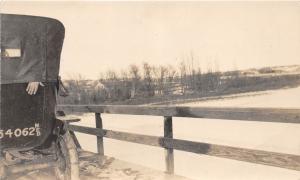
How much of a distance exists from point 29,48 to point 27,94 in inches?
18.8

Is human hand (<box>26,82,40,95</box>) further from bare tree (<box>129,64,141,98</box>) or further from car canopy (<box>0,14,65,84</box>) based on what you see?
bare tree (<box>129,64,141,98</box>)

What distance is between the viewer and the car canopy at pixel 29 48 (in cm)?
335

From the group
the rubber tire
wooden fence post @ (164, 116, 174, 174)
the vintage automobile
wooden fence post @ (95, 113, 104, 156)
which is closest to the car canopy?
the vintage automobile

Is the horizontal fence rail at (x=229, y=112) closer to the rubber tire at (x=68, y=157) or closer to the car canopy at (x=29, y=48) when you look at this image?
the rubber tire at (x=68, y=157)

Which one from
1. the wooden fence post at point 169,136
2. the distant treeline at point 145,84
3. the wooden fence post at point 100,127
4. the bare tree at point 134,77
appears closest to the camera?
the wooden fence post at point 169,136

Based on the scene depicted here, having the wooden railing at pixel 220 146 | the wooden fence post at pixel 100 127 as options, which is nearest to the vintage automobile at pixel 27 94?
the wooden railing at pixel 220 146

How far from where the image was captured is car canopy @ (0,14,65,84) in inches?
132

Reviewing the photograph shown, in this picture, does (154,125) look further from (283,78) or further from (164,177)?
(164,177)

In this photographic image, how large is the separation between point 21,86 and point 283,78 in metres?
17.5

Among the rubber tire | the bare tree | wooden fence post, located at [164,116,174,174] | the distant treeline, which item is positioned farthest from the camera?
the bare tree

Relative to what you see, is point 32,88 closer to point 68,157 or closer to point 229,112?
point 68,157

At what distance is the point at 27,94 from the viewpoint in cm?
357

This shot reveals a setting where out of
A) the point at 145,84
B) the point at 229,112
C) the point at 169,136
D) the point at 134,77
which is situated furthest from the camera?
the point at 145,84

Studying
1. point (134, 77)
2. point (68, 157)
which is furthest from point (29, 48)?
point (134, 77)
